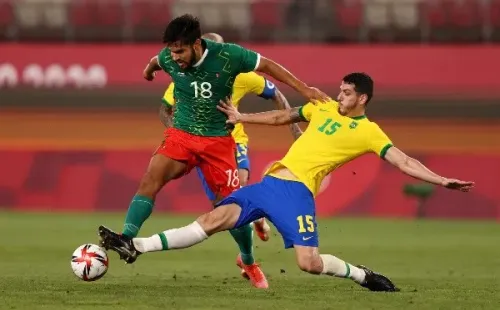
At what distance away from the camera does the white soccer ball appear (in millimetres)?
9570

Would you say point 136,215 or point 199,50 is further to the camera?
point 199,50

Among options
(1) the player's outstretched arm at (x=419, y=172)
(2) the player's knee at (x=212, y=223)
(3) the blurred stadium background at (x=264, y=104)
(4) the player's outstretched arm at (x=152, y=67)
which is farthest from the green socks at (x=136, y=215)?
(3) the blurred stadium background at (x=264, y=104)

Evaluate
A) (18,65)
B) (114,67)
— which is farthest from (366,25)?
(18,65)

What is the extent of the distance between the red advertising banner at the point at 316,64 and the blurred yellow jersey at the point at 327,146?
14.5 m

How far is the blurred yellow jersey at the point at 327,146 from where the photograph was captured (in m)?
9.90

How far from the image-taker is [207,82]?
1044 centimetres

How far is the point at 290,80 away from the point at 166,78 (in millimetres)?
14778

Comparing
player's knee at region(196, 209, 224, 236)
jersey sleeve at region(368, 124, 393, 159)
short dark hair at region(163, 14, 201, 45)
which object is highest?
short dark hair at region(163, 14, 201, 45)

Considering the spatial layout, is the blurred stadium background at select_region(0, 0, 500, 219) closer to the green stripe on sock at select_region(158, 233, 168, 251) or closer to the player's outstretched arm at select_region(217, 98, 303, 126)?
the player's outstretched arm at select_region(217, 98, 303, 126)

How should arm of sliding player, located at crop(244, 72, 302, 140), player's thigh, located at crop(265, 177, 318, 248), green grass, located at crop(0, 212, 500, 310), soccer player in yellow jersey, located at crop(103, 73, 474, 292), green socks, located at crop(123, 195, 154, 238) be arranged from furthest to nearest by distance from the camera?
arm of sliding player, located at crop(244, 72, 302, 140)
green socks, located at crop(123, 195, 154, 238)
player's thigh, located at crop(265, 177, 318, 248)
soccer player in yellow jersey, located at crop(103, 73, 474, 292)
green grass, located at crop(0, 212, 500, 310)

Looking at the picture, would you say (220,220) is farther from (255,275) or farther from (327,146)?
(255,275)

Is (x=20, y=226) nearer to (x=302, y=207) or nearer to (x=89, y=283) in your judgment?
(x=89, y=283)

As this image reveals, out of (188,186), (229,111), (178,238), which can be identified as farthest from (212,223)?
(188,186)

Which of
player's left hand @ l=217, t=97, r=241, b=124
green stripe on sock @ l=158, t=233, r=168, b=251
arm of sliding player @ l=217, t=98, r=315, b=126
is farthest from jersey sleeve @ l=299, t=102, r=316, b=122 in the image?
green stripe on sock @ l=158, t=233, r=168, b=251
